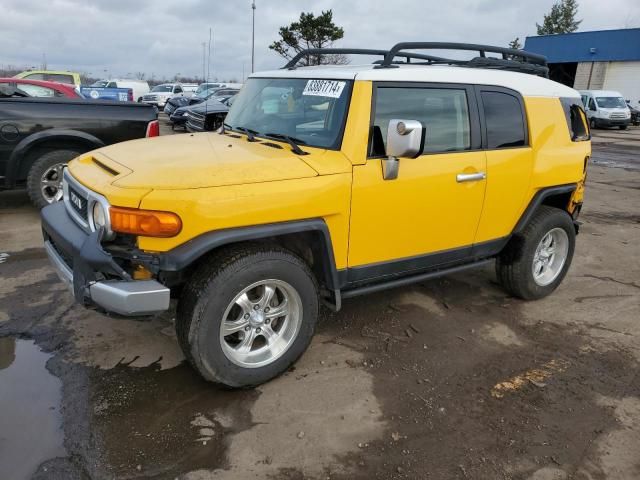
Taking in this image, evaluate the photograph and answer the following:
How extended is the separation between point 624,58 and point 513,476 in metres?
42.4

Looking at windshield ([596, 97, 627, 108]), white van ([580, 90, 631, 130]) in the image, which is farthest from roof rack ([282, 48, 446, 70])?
windshield ([596, 97, 627, 108])

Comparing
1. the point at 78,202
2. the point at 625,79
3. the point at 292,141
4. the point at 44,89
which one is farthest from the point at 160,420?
the point at 625,79

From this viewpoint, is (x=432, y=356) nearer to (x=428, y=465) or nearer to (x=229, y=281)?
(x=428, y=465)

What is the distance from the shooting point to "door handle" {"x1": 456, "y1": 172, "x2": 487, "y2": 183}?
3711 millimetres

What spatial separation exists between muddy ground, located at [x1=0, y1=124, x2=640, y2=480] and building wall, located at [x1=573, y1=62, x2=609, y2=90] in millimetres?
40531

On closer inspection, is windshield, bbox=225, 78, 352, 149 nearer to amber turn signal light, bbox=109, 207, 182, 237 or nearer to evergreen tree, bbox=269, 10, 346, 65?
amber turn signal light, bbox=109, 207, 182, 237

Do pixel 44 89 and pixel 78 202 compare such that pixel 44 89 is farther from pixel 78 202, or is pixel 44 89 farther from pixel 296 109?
pixel 296 109

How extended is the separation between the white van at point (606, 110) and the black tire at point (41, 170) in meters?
27.2

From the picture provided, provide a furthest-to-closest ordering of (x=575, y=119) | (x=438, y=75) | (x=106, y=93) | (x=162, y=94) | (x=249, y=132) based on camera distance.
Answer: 1. (x=162, y=94)
2. (x=106, y=93)
3. (x=575, y=119)
4. (x=249, y=132)
5. (x=438, y=75)

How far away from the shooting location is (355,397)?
317 cm

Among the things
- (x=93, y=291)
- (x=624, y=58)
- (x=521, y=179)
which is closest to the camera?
(x=93, y=291)

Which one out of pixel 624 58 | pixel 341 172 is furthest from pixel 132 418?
pixel 624 58

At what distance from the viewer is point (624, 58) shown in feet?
121

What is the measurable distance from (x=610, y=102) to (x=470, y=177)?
29.1 metres
